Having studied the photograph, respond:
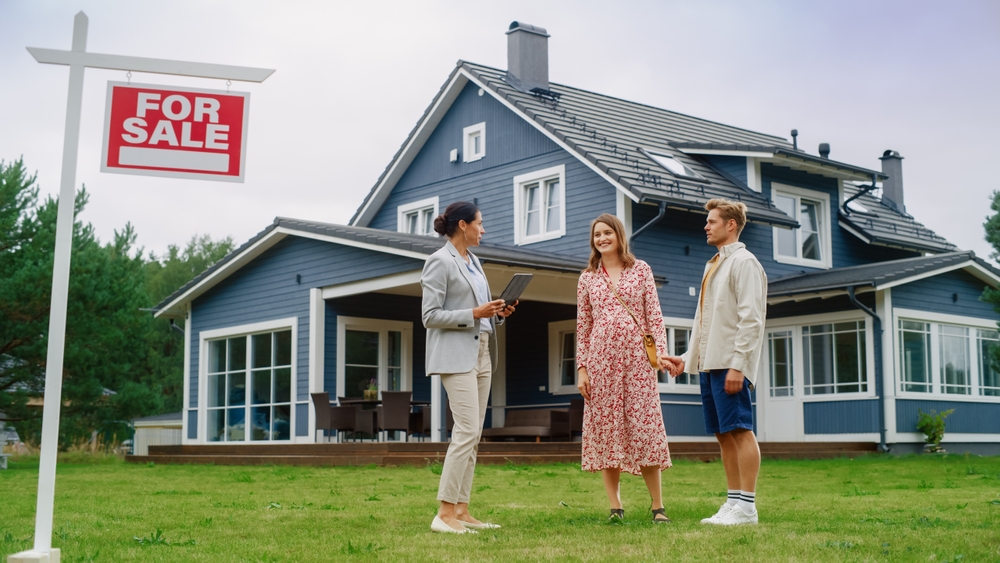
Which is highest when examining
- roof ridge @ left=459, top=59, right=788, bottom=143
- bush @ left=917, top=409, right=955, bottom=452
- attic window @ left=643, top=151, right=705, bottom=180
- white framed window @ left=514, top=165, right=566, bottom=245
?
roof ridge @ left=459, top=59, right=788, bottom=143

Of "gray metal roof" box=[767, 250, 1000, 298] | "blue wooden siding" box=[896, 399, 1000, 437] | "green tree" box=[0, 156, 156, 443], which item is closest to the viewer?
"gray metal roof" box=[767, 250, 1000, 298]

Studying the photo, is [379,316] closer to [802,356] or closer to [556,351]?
[556,351]

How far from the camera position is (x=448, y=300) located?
5.57m

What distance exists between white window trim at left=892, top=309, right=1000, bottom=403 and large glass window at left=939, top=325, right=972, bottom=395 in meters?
0.08

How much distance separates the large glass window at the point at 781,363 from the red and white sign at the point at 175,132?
15.2 m

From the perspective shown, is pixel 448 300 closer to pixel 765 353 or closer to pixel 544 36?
pixel 765 353

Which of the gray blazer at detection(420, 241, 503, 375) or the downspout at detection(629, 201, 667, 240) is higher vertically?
the downspout at detection(629, 201, 667, 240)

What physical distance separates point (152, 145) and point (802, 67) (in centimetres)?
1253

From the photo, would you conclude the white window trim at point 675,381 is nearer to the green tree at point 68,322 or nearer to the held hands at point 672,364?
the green tree at point 68,322

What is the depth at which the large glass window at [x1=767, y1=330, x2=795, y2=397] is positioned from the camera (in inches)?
715

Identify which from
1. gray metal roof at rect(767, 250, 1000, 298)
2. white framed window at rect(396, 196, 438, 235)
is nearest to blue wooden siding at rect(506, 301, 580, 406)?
white framed window at rect(396, 196, 438, 235)

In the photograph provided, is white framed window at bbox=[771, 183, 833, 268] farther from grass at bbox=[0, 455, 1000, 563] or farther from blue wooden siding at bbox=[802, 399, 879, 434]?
grass at bbox=[0, 455, 1000, 563]

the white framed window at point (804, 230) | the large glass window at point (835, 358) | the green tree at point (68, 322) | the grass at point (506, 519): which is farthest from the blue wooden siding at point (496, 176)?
the grass at point (506, 519)

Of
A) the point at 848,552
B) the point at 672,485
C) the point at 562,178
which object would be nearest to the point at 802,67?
the point at 562,178
